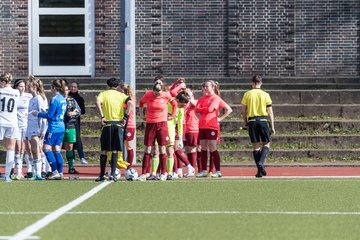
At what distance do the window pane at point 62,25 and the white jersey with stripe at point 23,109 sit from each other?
1163 centimetres

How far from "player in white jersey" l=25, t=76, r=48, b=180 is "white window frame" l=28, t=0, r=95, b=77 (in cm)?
1112

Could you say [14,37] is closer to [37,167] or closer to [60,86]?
[60,86]

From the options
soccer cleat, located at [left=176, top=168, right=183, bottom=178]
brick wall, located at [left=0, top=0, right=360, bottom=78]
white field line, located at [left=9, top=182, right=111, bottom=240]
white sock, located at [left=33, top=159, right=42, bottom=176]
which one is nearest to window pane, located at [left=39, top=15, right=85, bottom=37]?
brick wall, located at [left=0, top=0, right=360, bottom=78]

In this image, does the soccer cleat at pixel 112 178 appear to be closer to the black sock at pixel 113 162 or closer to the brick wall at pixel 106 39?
the black sock at pixel 113 162

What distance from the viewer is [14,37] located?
98.2 feet

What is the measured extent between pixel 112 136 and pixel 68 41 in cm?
1265

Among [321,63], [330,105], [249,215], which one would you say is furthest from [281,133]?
[249,215]

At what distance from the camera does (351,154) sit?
2436 cm

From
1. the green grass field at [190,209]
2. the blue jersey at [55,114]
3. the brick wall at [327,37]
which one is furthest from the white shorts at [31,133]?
the brick wall at [327,37]

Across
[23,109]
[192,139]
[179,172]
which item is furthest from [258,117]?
[23,109]

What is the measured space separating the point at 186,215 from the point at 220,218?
494mm

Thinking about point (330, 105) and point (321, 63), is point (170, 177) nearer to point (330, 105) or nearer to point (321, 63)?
point (330, 105)

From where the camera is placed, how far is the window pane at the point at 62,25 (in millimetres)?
30406

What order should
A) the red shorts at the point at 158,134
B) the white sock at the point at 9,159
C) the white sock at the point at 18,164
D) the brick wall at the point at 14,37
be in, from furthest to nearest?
the brick wall at the point at 14,37, the white sock at the point at 18,164, the red shorts at the point at 158,134, the white sock at the point at 9,159
